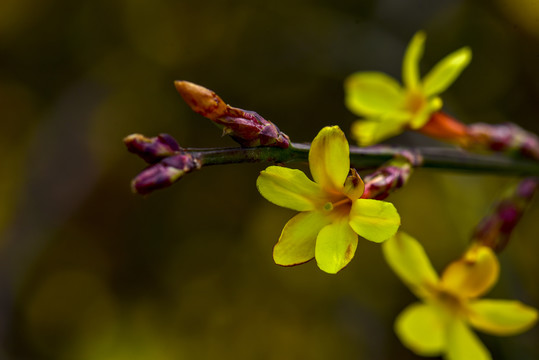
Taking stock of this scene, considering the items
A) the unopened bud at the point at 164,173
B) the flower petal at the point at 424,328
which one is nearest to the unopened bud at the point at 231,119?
the unopened bud at the point at 164,173

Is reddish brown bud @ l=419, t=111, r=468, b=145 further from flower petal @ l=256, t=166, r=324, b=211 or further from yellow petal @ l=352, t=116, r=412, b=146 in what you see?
flower petal @ l=256, t=166, r=324, b=211

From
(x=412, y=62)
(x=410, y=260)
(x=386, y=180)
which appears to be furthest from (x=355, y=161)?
(x=412, y=62)

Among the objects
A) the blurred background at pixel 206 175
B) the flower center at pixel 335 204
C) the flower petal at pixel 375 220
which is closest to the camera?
the flower petal at pixel 375 220

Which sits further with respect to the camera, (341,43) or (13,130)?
(13,130)

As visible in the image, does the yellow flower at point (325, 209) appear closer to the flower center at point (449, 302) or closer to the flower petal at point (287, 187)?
the flower petal at point (287, 187)

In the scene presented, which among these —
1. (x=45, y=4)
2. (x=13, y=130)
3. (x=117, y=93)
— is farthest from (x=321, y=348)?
(x=45, y=4)

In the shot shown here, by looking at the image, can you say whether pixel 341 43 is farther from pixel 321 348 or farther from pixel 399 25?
pixel 321 348

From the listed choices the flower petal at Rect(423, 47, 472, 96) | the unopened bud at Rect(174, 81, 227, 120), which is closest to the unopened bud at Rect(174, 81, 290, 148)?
the unopened bud at Rect(174, 81, 227, 120)
